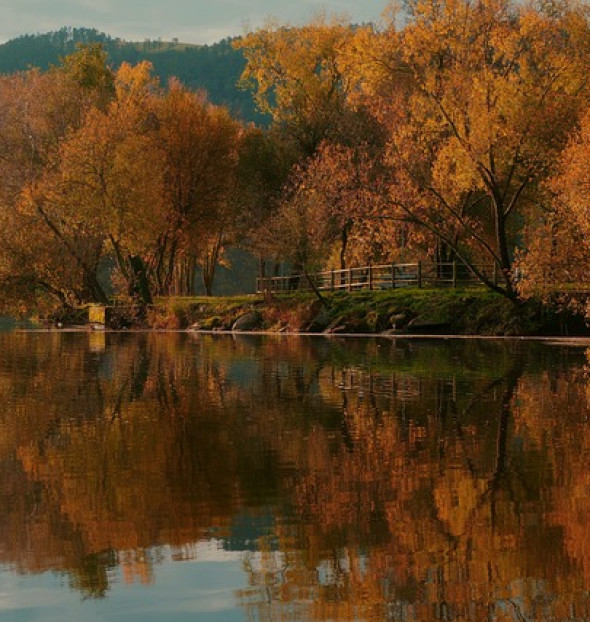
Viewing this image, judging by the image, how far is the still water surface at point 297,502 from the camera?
25.0 feet

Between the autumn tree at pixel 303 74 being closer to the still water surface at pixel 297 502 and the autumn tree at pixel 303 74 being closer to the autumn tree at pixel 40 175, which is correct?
the autumn tree at pixel 40 175

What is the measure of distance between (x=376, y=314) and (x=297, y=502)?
43140 mm

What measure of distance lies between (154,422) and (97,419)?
1.05m

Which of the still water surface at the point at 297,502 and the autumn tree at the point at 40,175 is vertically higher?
the autumn tree at the point at 40,175

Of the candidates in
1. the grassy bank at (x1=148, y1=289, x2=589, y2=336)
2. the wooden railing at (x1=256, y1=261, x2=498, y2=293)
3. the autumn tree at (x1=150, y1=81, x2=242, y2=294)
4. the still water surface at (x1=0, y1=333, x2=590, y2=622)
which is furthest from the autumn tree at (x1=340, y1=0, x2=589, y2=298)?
the autumn tree at (x1=150, y1=81, x2=242, y2=294)

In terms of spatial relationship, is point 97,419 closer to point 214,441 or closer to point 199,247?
point 214,441

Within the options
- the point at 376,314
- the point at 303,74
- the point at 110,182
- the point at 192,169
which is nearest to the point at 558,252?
the point at 376,314

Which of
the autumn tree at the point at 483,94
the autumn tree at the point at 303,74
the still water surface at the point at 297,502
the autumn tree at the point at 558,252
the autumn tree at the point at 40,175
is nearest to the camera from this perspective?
the still water surface at the point at 297,502

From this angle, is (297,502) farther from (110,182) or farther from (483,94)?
(110,182)

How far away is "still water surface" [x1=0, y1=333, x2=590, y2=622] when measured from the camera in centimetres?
762

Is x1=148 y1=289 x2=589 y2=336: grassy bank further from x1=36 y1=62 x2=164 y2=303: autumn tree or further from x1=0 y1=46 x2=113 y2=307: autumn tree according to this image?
x1=0 y1=46 x2=113 y2=307: autumn tree

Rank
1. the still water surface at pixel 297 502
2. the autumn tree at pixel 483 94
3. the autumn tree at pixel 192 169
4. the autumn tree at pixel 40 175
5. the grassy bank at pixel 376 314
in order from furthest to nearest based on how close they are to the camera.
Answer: the autumn tree at pixel 192 169, the autumn tree at pixel 40 175, the grassy bank at pixel 376 314, the autumn tree at pixel 483 94, the still water surface at pixel 297 502

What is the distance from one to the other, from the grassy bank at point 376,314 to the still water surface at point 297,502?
2354 cm

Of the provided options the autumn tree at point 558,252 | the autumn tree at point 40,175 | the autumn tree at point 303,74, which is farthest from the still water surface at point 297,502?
the autumn tree at point 303,74
